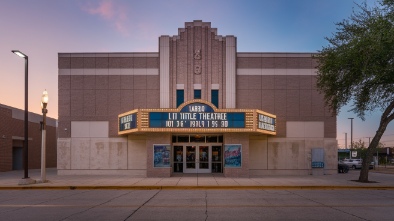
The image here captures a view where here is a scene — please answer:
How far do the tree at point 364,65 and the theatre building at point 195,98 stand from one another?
492cm

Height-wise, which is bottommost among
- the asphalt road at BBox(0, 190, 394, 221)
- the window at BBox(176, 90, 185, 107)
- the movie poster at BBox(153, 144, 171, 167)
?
the asphalt road at BBox(0, 190, 394, 221)

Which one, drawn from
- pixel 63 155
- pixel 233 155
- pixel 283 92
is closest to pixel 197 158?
pixel 233 155

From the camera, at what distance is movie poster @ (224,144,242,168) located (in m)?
28.9

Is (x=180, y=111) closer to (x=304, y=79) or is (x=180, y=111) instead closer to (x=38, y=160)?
(x=304, y=79)

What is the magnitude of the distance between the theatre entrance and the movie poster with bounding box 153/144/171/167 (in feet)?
11.6

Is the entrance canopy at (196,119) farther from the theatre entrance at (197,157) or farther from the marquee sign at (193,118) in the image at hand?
the theatre entrance at (197,157)

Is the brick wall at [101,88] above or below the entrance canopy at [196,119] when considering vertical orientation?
above

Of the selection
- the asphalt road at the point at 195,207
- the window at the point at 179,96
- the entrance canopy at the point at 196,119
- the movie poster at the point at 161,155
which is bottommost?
the asphalt road at the point at 195,207

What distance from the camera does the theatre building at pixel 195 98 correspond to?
1261 inches

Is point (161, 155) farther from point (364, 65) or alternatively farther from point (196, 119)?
point (364, 65)

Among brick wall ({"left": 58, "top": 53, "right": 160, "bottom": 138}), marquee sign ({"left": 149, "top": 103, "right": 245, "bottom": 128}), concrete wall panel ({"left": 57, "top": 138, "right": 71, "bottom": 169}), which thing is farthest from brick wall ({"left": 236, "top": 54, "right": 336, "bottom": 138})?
concrete wall panel ({"left": 57, "top": 138, "right": 71, "bottom": 169})

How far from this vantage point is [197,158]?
1278 inches

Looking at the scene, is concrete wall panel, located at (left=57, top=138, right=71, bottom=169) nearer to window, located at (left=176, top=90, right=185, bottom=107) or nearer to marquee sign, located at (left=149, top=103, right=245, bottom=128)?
marquee sign, located at (left=149, top=103, right=245, bottom=128)

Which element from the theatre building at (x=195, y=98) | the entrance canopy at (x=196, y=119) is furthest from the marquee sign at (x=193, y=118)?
the theatre building at (x=195, y=98)
